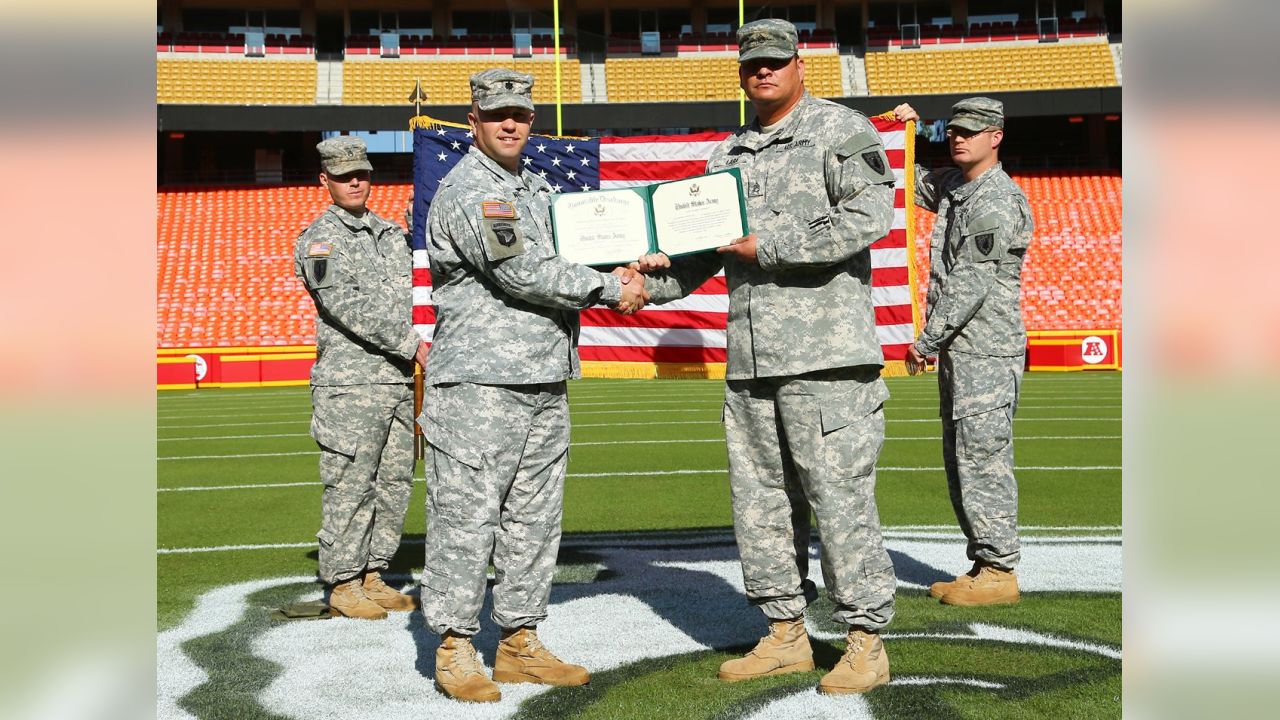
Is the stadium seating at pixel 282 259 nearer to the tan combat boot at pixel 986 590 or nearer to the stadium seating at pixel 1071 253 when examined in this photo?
the stadium seating at pixel 1071 253

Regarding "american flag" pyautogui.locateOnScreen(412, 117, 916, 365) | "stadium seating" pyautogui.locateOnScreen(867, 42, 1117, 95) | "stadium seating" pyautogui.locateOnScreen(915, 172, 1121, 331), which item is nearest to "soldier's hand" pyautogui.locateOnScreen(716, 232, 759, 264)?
"american flag" pyautogui.locateOnScreen(412, 117, 916, 365)

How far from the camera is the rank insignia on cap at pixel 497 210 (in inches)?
152

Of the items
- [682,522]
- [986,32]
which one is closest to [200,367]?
[682,522]

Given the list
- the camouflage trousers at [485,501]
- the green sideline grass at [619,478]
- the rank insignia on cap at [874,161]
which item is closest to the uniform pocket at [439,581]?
the camouflage trousers at [485,501]

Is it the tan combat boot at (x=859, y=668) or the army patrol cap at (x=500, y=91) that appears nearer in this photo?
the tan combat boot at (x=859, y=668)

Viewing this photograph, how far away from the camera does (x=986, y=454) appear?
198 inches

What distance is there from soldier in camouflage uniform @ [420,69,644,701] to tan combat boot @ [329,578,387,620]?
1175 mm

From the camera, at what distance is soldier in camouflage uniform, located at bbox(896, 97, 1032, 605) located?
4.99m

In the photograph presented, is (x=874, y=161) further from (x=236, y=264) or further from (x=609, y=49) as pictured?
(x=609, y=49)

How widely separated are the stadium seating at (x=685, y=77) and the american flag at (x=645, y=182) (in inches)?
1074
